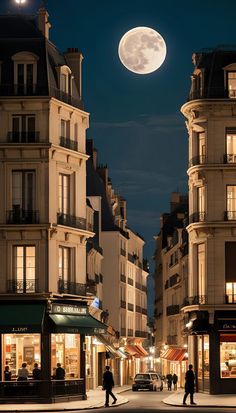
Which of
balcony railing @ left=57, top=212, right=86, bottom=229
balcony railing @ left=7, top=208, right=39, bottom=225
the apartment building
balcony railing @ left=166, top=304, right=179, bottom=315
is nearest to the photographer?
the apartment building

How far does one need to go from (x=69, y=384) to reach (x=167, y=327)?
6128 cm

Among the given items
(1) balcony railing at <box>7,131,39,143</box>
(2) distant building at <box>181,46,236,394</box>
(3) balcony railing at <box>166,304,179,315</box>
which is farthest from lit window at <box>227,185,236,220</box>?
(3) balcony railing at <box>166,304,179,315</box>

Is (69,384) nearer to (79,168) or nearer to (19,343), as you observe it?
(19,343)

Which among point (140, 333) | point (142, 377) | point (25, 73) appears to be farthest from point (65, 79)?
point (140, 333)

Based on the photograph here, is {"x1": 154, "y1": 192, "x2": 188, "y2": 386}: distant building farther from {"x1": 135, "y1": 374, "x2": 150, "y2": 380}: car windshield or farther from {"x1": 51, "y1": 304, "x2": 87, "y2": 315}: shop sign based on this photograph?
{"x1": 51, "y1": 304, "x2": 87, "y2": 315}: shop sign

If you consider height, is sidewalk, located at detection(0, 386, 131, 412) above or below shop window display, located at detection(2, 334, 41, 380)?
below

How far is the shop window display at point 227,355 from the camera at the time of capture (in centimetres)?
6719

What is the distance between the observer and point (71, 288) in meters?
62.0

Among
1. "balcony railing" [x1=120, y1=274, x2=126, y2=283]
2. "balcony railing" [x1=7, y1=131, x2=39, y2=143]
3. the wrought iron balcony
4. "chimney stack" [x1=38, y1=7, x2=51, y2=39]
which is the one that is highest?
"chimney stack" [x1=38, y1=7, x2=51, y2=39]

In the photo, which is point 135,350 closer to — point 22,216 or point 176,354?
Answer: point 176,354

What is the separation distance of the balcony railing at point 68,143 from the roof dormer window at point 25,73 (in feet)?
10.2

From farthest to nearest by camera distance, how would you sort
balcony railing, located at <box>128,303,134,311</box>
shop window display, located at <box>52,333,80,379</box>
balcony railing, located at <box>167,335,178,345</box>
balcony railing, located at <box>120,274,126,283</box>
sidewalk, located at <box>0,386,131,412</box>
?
balcony railing, located at <box>128,303,134,311</box>
balcony railing, located at <box>120,274,126,283</box>
balcony railing, located at <box>167,335,178,345</box>
shop window display, located at <box>52,333,80,379</box>
sidewalk, located at <box>0,386,131,412</box>

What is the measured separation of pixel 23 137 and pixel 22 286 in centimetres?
770

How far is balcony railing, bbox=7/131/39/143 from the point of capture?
60406 millimetres
